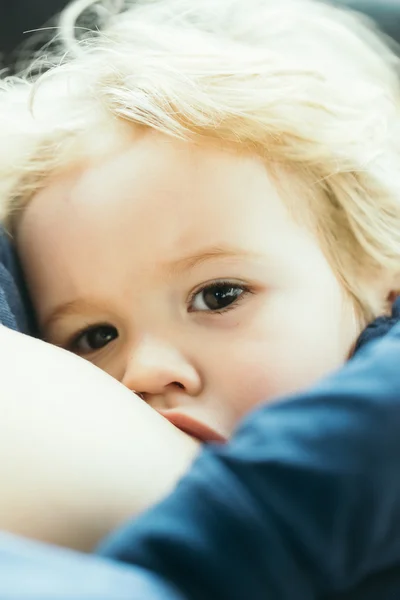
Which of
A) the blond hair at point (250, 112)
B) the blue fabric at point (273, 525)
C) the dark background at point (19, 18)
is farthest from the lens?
the dark background at point (19, 18)

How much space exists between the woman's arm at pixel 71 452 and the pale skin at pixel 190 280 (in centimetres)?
12

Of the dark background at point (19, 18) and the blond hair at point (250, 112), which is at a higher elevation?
the blond hair at point (250, 112)

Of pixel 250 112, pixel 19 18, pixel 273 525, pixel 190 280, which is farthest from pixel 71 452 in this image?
pixel 19 18

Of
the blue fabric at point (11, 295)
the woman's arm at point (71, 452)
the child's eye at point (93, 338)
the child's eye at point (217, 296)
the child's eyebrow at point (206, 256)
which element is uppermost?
the woman's arm at point (71, 452)

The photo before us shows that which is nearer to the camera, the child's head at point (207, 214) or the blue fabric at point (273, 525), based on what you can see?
the blue fabric at point (273, 525)

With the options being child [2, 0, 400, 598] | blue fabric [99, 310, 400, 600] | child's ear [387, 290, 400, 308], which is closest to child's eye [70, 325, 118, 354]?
child [2, 0, 400, 598]

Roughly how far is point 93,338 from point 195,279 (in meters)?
0.14

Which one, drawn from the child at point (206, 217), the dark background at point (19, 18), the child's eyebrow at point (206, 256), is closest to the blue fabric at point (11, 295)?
the child at point (206, 217)

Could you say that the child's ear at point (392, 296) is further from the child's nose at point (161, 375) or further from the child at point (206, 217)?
the child's nose at point (161, 375)

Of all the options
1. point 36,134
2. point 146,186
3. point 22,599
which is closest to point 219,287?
point 146,186

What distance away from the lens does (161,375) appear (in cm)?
60

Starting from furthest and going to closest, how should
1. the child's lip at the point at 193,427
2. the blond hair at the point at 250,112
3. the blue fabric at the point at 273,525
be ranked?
the blond hair at the point at 250,112, the child's lip at the point at 193,427, the blue fabric at the point at 273,525

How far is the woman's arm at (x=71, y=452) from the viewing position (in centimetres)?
39

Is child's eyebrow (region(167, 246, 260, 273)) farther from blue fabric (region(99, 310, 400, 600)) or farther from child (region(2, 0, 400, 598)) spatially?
blue fabric (region(99, 310, 400, 600))
